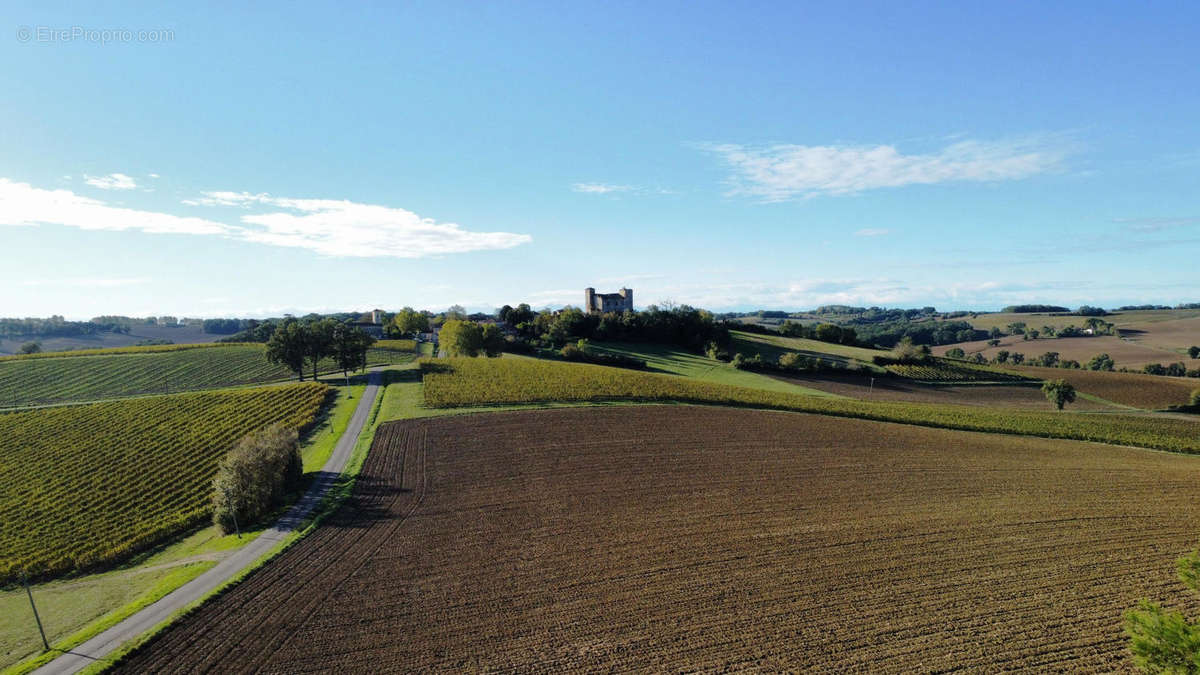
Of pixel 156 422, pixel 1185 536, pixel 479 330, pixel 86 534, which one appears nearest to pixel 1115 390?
pixel 1185 536

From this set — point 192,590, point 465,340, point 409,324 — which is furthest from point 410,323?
point 192,590

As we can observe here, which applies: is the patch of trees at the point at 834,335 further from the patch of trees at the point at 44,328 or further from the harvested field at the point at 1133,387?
the patch of trees at the point at 44,328

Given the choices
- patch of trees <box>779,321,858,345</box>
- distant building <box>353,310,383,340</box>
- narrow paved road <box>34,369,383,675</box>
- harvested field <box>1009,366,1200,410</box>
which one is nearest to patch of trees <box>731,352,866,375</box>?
harvested field <box>1009,366,1200,410</box>

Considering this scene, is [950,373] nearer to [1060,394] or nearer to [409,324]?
[1060,394]

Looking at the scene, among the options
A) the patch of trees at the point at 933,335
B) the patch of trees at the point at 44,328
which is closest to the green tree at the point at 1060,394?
the patch of trees at the point at 933,335

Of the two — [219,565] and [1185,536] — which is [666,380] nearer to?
[1185,536]
